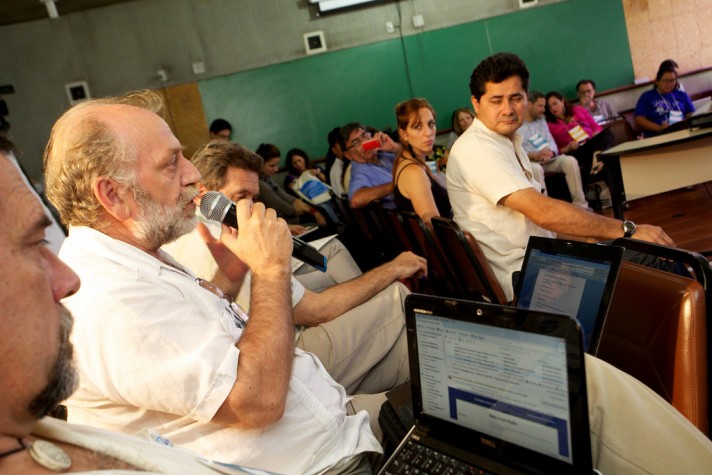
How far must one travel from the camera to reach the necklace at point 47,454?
55cm

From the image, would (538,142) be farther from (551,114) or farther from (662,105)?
(662,105)

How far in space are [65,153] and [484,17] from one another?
7.38 metres

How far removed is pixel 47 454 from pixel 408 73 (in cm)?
747

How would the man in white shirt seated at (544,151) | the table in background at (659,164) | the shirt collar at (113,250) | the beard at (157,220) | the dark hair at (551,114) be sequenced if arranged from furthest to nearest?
the dark hair at (551,114), the man in white shirt seated at (544,151), the table in background at (659,164), the beard at (157,220), the shirt collar at (113,250)

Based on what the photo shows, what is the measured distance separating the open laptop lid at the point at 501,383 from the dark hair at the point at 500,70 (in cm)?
158

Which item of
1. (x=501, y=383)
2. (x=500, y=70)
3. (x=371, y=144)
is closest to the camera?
(x=501, y=383)

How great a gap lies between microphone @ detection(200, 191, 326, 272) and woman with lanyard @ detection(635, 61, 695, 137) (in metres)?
6.18

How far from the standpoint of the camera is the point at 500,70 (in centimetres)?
232

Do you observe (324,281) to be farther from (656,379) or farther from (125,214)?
(656,379)

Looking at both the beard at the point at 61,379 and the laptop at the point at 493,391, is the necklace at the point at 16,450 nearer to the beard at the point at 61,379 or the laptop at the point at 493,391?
the beard at the point at 61,379

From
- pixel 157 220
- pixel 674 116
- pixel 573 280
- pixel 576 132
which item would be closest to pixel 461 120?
pixel 576 132

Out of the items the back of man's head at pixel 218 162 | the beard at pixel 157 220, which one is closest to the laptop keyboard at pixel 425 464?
the beard at pixel 157 220

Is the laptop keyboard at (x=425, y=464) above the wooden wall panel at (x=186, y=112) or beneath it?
beneath

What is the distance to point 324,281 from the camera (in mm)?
2477
